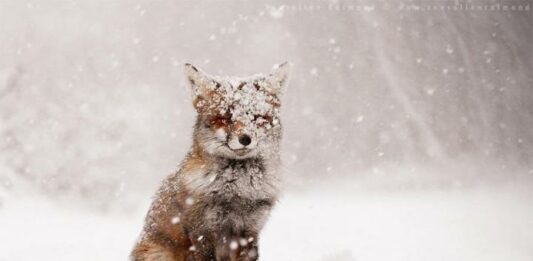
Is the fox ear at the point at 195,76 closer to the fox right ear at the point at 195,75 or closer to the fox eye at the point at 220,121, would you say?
the fox right ear at the point at 195,75

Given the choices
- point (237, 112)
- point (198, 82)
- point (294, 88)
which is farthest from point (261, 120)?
point (294, 88)

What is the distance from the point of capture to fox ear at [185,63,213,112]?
4934 mm

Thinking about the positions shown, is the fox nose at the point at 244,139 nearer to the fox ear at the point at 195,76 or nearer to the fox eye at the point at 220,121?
the fox eye at the point at 220,121

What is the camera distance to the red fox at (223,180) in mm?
4750

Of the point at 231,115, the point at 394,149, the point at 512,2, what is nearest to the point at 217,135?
the point at 231,115

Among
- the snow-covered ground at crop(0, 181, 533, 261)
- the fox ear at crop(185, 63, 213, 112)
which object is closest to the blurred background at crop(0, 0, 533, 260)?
the snow-covered ground at crop(0, 181, 533, 261)

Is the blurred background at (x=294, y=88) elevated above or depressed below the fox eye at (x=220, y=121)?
above

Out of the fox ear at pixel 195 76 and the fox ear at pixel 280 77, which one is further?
the fox ear at pixel 280 77

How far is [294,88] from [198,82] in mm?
17230

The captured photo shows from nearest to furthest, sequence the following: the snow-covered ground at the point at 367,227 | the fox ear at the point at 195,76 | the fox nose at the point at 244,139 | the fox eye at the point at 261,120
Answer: the fox nose at the point at 244,139
the fox eye at the point at 261,120
the fox ear at the point at 195,76
the snow-covered ground at the point at 367,227

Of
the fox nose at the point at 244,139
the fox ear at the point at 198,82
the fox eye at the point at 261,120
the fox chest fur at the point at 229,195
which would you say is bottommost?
the fox chest fur at the point at 229,195

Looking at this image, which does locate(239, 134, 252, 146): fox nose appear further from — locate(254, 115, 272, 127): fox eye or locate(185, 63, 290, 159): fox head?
locate(254, 115, 272, 127): fox eye

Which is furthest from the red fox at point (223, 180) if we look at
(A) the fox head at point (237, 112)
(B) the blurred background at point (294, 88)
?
(B) the blurred background at point (294, 88)

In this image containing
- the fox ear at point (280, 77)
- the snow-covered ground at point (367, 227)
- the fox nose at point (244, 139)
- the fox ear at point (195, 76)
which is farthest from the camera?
the snow-covered ground at point (367, 227)
